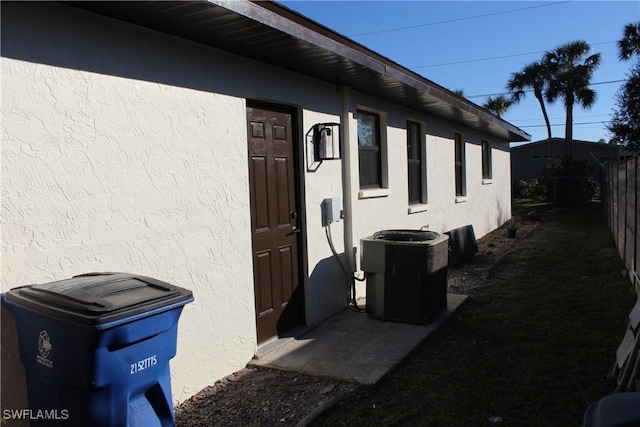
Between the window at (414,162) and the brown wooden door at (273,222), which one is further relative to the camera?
the window at (414,162)

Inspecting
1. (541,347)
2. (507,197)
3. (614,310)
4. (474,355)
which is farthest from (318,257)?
(507,197)

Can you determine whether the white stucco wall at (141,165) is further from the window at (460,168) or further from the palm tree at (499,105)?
the palm tree at (499,105)

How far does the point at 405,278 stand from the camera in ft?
18.5

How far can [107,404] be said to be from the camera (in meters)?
2.43

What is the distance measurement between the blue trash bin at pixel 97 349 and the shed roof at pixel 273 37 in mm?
1810

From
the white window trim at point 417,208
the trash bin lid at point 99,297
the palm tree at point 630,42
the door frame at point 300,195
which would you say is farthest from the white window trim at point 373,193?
the palm tree at point 630,42

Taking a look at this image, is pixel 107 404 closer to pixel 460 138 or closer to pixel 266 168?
pixel 266 168

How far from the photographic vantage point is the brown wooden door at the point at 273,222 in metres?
4.80

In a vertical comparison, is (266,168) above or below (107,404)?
above

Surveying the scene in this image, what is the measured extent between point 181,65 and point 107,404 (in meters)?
2.55

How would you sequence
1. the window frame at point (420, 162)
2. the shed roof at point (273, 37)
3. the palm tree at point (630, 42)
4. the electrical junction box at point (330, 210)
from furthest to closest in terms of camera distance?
the palm tree at point (630, 42) < the window frame at point (420, 162) < the electrical junction box at point (330, 210) < the shed roof at point (273, 37)

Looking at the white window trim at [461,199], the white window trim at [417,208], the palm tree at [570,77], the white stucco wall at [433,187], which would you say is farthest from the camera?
the palm tree at [570,77]

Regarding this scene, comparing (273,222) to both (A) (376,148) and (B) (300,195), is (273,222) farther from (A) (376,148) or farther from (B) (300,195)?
(A) (376,148)

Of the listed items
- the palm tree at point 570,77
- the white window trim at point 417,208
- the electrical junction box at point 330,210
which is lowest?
the white window trim at point 417,208
